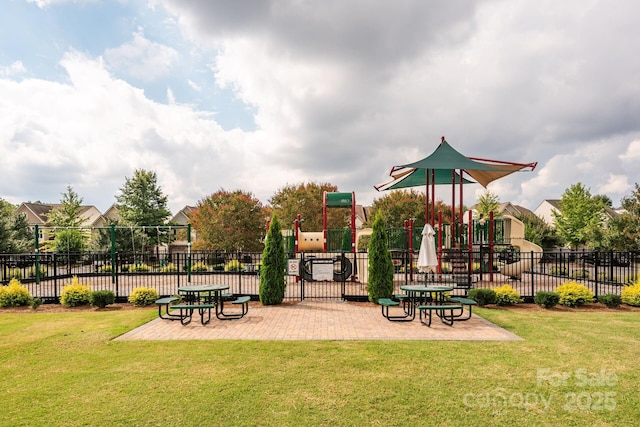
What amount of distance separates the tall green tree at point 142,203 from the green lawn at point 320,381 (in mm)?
36463

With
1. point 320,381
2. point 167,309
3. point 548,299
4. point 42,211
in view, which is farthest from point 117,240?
point 42,211

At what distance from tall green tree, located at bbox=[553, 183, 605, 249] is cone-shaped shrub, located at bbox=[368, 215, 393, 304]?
39.0 m

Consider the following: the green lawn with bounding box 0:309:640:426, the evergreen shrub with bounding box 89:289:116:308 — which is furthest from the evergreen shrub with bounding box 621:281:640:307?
the evergreen shrub with bounding box 89:289:116:308

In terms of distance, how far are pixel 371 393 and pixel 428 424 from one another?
3.19 ft

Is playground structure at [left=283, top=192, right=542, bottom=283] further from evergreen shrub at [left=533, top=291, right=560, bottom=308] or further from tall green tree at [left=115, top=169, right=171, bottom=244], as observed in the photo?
tall green tree at [left=115, top=169, right=171, bottom=244]

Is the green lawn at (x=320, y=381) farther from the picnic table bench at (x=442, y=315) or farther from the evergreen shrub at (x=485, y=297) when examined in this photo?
the evergreen shrub at (x=485, y=297)

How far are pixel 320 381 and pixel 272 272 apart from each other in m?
6.78

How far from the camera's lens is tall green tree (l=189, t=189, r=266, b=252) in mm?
33469

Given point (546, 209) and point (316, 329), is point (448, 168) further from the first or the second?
point (546, 209)

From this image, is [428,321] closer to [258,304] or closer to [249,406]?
[258,304]

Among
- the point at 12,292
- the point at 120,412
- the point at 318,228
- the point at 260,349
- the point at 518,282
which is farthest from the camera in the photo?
the point at 318,228

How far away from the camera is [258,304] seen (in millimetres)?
12203

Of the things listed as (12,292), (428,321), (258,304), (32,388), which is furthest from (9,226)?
(428,321)

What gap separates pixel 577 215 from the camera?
142 ft
